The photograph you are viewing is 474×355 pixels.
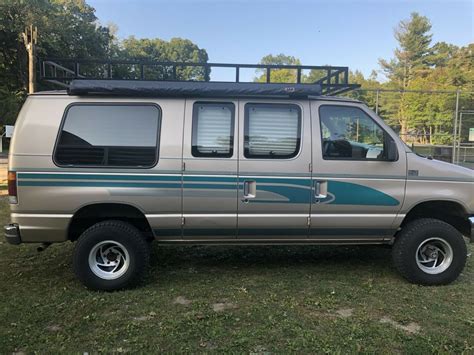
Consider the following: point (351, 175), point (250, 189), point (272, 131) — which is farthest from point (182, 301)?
point (351, 175)

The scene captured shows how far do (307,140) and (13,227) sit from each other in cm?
318

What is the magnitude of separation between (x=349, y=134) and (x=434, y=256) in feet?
5.51

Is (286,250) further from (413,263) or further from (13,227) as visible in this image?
(13,227)

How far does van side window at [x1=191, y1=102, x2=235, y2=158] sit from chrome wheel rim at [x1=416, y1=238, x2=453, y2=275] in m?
2.42

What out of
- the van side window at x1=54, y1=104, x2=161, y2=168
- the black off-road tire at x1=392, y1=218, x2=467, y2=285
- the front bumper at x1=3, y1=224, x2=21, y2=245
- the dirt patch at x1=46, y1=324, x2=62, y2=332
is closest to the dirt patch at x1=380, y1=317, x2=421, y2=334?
the black off-road tire at x1=392, y1=218, x2=467, y2=285

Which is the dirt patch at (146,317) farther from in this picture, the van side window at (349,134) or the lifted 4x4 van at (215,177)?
the van side window at (349,134)

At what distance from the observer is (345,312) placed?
4242 mm

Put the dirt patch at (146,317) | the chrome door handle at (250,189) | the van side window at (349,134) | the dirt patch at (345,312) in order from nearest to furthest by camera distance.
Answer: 1. the dirt patch at (146,317)
2. the dirt patch at (345,312)
3. the chrome door handle at (250,189)
4. the van side window at (349,134)

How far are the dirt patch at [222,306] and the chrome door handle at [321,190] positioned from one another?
4.81 feet

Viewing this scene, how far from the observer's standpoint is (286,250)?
253 inches

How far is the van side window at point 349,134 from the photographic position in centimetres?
495

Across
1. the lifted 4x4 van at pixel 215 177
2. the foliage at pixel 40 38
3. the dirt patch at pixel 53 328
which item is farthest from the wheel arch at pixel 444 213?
the foliage at pixel 40 38

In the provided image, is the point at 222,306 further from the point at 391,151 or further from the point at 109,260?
the point at 391,151

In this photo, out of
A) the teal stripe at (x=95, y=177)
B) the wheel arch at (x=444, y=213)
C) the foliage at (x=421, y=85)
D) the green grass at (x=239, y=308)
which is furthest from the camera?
the foliage at (x=421, y=85)
